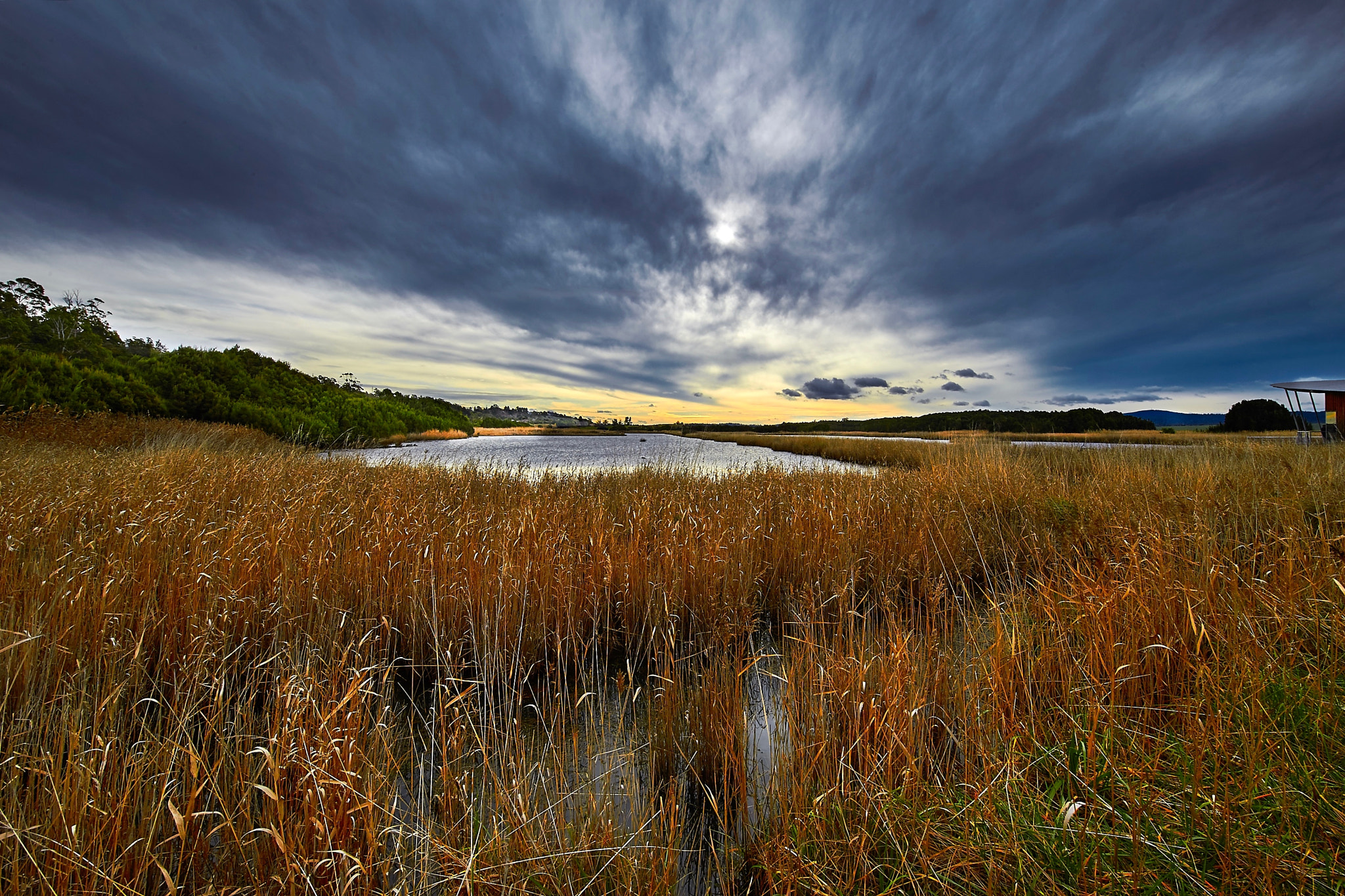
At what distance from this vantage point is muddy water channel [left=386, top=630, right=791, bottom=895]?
1.88 metres

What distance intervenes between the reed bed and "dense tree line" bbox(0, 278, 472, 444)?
33.5 ft

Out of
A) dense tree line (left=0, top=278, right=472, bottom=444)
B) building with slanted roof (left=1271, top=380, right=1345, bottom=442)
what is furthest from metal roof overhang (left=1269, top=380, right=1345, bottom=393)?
dense tree line (left=0, top=278, right=472, bottom=444)

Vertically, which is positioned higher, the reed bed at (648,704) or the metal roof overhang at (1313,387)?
the metal roof overhang at (1313,387)

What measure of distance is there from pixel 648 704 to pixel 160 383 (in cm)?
3388

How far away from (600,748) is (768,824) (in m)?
1.04

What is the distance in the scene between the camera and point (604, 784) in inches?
81.4

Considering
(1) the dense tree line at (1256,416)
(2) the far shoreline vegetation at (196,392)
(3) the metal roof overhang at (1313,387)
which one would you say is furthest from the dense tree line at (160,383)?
(1) the dense tree line at (1256,416)

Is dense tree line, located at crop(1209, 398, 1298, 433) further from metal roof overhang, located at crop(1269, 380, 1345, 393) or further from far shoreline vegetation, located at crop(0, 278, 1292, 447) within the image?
metal roof overhang, located at crop(1269, 380, 1345, 393)

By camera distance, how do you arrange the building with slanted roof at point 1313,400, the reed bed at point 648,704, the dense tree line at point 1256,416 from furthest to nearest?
the dense tree line at point 1256,416 → the building with slanted roof at point 1313,400 → the reed bed at point 648,704

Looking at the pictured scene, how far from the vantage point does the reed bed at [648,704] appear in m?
1.68

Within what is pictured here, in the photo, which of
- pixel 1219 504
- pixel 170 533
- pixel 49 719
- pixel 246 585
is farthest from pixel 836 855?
pixel 1219 504

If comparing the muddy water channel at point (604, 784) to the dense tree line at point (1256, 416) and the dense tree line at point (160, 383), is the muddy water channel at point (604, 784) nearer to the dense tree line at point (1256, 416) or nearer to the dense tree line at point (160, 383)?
the dense tree line at point (160, 383)

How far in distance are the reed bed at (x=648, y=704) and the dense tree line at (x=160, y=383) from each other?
1022 centimetres

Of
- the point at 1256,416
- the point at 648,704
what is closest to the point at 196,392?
the point at 648,704
